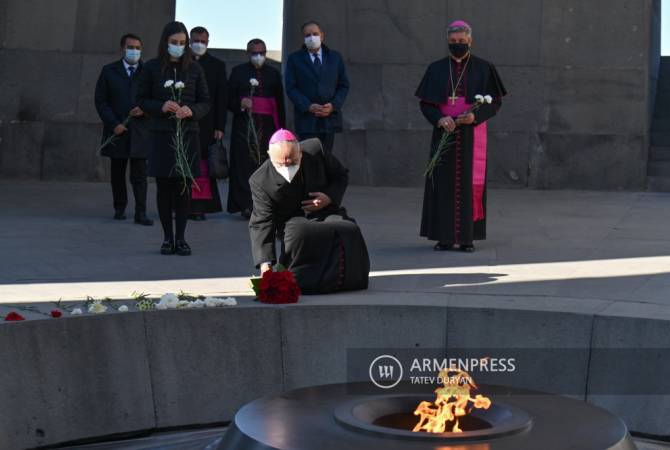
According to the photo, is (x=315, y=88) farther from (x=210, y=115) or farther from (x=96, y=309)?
(x=96, y=309)

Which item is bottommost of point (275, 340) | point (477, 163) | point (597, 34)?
point (275, 340)

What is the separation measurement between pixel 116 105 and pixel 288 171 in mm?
4647

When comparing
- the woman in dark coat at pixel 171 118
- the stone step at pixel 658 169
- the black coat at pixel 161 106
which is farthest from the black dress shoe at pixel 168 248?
the stone step at pixel 658 169

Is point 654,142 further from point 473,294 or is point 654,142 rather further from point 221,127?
point 473,294

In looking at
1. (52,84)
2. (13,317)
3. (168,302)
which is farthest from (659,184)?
(13,317)

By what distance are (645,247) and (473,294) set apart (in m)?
2.92

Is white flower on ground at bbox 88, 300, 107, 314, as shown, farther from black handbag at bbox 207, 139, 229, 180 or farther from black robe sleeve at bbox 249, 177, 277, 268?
black handbag at bbox 207, 139, 229, 180

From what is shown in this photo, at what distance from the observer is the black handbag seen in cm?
1154

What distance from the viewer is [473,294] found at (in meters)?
8.00

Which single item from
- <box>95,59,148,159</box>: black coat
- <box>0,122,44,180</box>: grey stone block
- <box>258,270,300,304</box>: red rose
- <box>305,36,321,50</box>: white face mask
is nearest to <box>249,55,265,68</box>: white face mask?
<box>305,36,321,50</box>: white face mask

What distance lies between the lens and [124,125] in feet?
39.9

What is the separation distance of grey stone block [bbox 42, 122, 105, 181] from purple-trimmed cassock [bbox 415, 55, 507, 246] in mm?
6293

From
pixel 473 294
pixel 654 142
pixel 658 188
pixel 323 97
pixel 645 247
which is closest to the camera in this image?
pixel 473 294

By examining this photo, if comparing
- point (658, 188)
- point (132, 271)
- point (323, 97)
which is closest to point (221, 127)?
point (323, 97)
